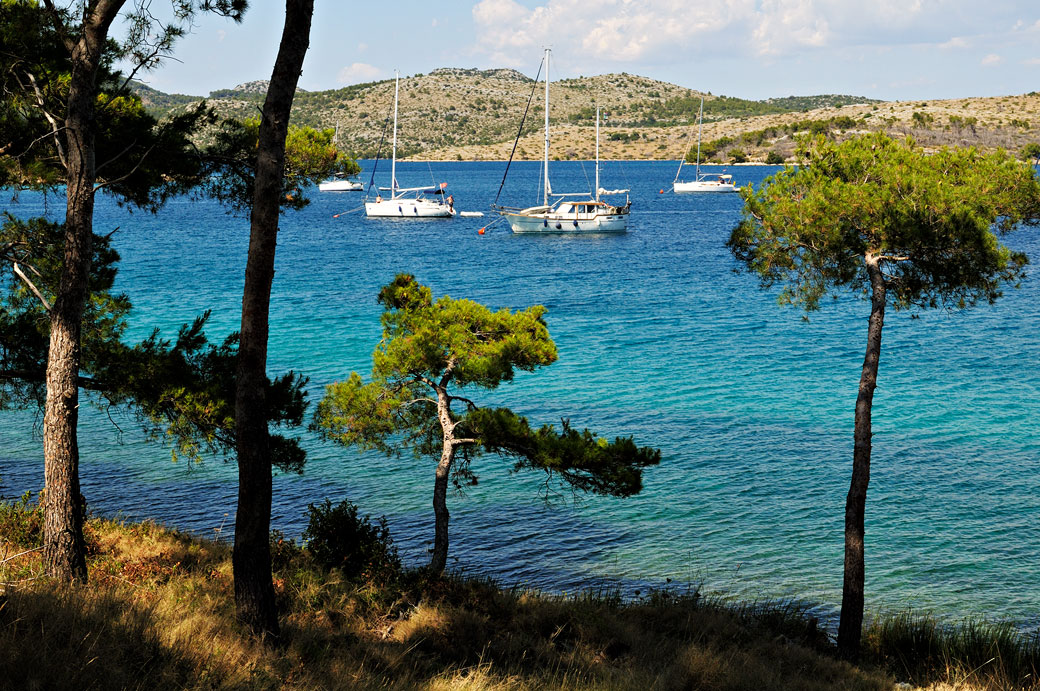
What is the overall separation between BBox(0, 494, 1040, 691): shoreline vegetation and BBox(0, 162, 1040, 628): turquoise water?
2.50m

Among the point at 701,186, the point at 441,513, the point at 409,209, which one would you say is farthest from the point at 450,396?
the point at 701,186

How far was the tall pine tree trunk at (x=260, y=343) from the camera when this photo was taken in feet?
23.5

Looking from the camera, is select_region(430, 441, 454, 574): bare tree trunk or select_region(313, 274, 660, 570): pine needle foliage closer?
select_region(313, 274, 660, 570): pine needle foliage

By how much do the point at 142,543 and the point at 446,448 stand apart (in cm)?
440

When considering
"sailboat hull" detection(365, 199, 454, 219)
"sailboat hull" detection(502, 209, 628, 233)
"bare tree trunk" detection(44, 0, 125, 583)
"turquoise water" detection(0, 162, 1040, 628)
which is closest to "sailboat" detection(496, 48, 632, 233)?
"sailboat hull" detection(502, 209, 628, 233)

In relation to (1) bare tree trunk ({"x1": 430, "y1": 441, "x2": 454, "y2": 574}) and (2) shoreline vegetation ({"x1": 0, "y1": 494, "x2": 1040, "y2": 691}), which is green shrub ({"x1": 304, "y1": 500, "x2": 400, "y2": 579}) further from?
(1) bare tree trunk ({"x1": 430, "y1": 441, "x2": 454, "y2": 574})

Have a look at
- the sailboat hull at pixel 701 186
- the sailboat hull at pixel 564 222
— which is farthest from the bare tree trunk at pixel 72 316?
the sailboat hull at pixel 701 186

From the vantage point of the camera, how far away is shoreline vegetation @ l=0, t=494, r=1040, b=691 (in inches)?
243

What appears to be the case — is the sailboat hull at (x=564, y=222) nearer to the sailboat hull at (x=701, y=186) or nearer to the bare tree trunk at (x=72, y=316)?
the sailboat hull at (x=701, y=186)

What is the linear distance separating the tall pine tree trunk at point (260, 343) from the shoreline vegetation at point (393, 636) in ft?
1.42

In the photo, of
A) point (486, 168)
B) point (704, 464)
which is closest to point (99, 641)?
point (704, 464)

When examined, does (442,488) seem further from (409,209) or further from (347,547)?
(409,209)

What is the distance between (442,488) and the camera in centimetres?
1246

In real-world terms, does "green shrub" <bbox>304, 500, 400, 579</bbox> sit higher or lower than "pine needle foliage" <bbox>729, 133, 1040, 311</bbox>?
lower
